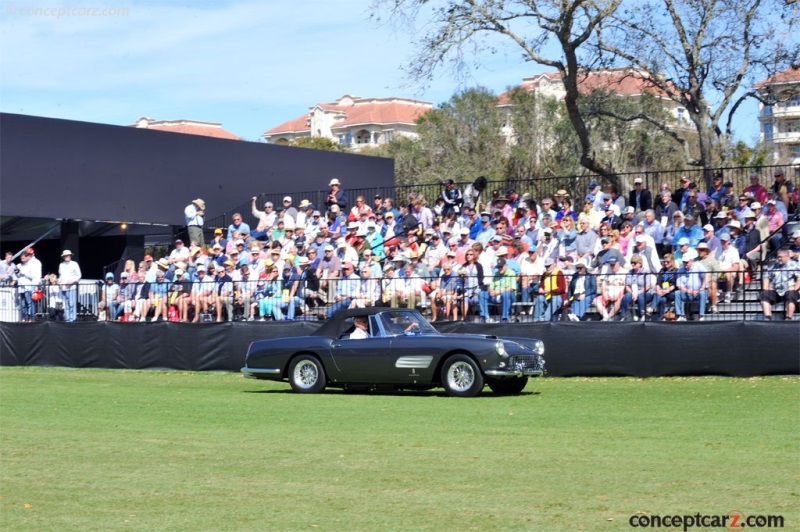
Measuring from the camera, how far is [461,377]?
700 inches

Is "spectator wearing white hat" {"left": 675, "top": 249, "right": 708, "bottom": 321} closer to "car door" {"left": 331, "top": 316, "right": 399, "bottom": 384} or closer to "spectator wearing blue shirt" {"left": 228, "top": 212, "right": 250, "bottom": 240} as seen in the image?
"car door" {"left": 331, "top": 316, "right": 399, "bottom": 384}

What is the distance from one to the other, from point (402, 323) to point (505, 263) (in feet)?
17.2

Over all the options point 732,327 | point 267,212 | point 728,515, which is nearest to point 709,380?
point 732,327

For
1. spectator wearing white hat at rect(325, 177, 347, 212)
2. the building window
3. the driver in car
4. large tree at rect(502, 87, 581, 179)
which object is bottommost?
the driver in car

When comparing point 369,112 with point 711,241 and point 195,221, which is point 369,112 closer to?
point 195,221

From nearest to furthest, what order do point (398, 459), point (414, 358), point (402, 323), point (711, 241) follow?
point (398, 459) → point (414, 358) → point (402, 323) → point (711, 241)

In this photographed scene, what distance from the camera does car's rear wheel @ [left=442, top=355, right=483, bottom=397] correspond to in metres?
17.5

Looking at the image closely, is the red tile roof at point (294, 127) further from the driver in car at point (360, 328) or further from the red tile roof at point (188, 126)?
the driver in car at point (360, 328)

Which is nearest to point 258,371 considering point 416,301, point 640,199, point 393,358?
point 393,358

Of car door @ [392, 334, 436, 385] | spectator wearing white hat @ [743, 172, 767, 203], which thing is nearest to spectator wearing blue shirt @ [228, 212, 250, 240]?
spectator wearing white hat @ [743, 172, 767, 203]

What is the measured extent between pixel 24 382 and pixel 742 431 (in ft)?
48.5

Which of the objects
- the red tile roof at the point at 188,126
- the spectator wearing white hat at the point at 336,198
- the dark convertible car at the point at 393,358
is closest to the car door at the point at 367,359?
the dark convertible car at the point at 393,358

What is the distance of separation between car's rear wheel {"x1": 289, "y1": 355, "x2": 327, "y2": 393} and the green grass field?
48cm

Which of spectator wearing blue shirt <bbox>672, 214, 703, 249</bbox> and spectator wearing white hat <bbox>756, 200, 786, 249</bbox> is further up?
spectator wearing white hat <bbox>756, 200, 786, 249</bbox>
